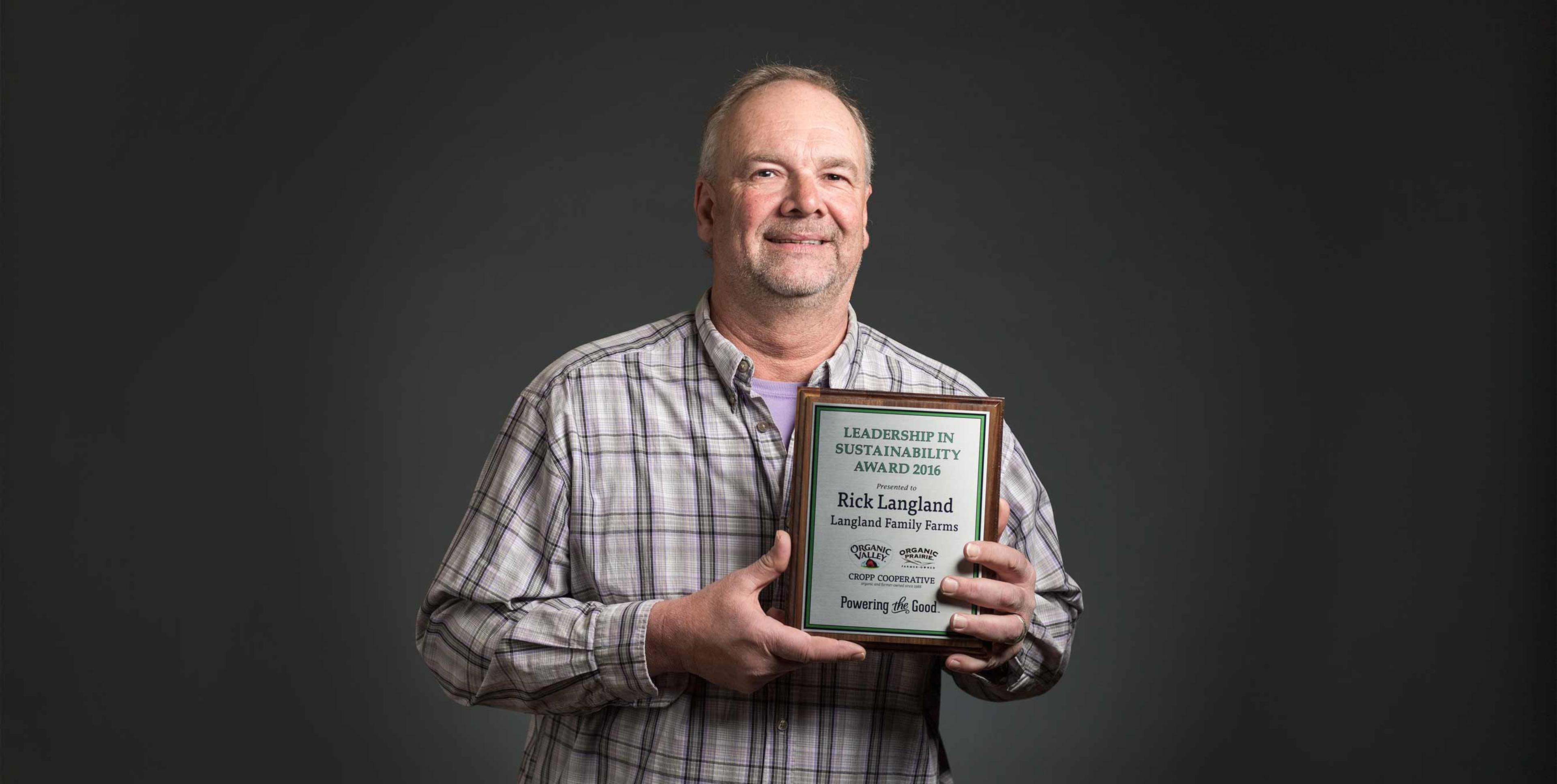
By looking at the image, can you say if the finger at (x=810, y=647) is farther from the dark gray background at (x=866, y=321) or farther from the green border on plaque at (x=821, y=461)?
the dark gray background at (x=866, y=321)

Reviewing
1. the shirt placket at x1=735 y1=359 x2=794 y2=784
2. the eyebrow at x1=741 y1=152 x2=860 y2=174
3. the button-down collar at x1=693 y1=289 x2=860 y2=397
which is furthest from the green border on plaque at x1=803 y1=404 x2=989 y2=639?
the eyebrow at x1=741 y1=152 x2=860 y2=174

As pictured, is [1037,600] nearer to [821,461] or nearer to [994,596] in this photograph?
[994,596]

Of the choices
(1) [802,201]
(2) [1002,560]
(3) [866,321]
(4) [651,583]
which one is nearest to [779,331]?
(1) [802,201]

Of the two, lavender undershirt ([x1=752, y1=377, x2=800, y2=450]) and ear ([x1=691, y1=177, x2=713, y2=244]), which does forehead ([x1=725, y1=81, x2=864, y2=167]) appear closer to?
ear ([x1=691, y1=177, x2=713, y2=244])

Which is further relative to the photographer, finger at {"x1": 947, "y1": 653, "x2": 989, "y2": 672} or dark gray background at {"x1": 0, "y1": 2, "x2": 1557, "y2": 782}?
dark gray background at {"x1": 0, "y1": 2, "x2": 1557, "y2": 782}

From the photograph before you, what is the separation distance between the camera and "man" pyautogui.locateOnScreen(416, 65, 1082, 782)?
1.96 m

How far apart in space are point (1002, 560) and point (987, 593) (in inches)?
1.7

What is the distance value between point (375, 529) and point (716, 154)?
1.61 metres

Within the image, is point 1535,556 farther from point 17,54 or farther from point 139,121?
point 17,54

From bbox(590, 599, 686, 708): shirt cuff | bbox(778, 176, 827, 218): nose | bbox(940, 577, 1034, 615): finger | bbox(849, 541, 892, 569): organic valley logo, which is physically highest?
bbox(778, 176, 827, 218): nose

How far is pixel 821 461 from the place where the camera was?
1.81 meters

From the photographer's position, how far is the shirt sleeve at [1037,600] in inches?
80.5

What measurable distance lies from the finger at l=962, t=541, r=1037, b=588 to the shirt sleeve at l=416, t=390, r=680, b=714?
0.41 metres

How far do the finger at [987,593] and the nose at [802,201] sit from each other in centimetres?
57
